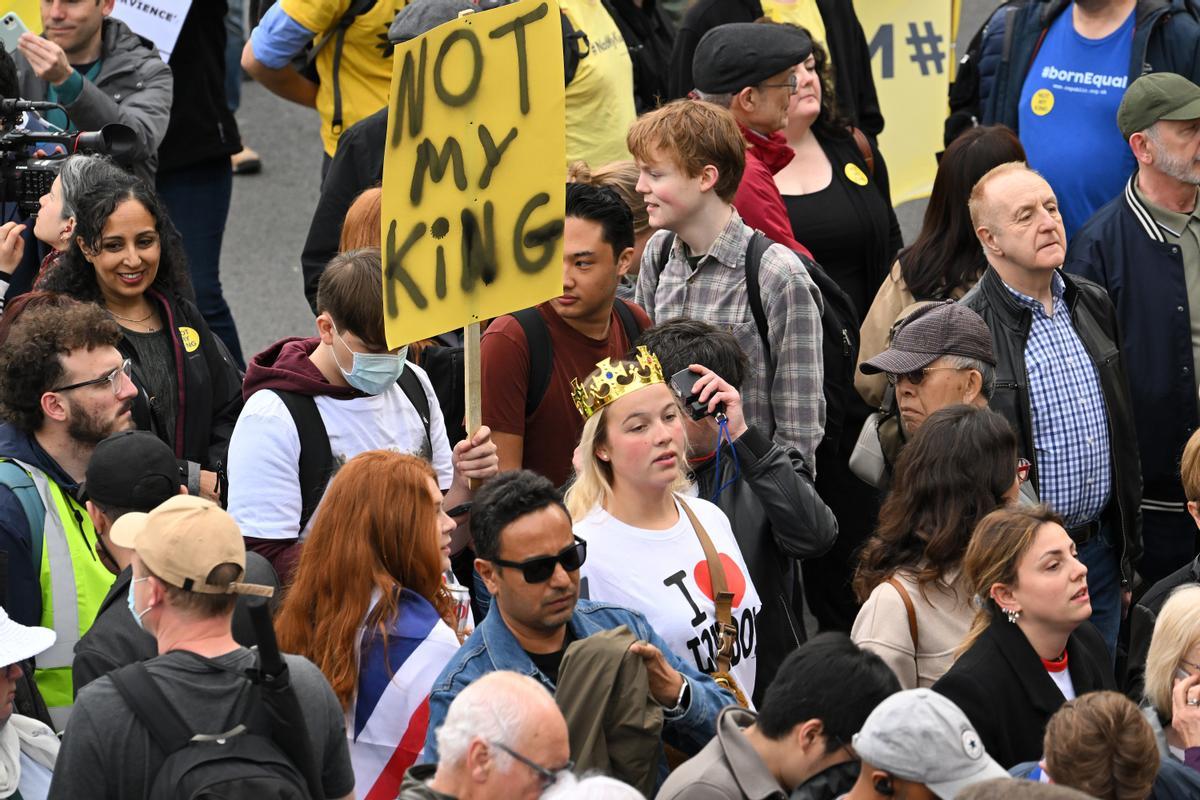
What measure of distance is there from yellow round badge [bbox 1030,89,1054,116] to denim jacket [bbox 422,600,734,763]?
154 inches

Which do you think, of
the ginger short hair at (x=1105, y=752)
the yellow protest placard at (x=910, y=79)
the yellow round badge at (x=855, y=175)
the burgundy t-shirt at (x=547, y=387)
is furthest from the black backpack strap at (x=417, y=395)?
the yellow protest placard at (x=910, y=79)

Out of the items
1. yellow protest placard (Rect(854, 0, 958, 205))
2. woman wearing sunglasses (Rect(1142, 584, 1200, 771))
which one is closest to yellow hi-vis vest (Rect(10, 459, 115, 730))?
woman wearing sunglasses (Rect(1142, 584, 1200, 771))

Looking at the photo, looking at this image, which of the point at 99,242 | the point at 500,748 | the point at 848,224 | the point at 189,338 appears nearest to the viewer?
the point at 500,748

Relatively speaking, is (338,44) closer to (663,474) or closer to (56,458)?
(56,458)

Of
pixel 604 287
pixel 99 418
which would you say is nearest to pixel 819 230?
pixel 604 287

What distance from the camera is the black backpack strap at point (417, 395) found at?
198 inches

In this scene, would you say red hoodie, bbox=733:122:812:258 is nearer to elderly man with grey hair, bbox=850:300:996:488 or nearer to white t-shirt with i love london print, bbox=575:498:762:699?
elderly man with grey hair, bbox=850:300:996:488

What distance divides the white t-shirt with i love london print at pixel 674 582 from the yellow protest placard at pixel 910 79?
4.28 metres

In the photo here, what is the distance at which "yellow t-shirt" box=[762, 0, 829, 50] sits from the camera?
7.57 meters

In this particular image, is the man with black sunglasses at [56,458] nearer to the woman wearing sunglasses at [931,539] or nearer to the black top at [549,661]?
the black top at [549,661]

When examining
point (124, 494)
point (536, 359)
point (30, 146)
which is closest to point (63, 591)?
point (124, 494)

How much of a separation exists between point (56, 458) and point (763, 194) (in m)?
2.61

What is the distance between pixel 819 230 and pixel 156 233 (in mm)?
2485

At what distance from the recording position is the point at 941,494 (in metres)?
4.50
